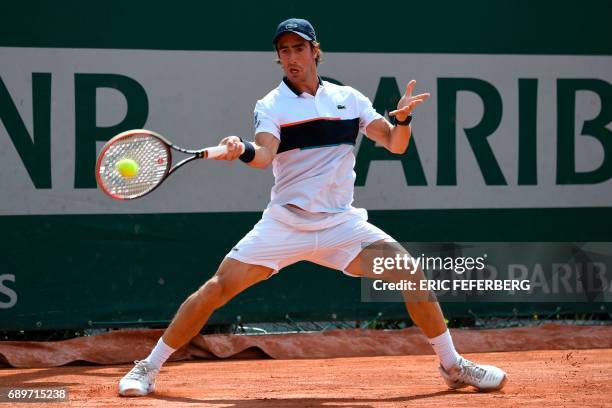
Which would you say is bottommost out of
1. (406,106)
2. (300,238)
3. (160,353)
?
(160,353)

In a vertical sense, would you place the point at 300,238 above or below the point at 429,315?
above

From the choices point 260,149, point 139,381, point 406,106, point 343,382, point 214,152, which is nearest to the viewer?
point 214,152

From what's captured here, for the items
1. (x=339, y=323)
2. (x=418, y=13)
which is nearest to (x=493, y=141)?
(x=418, y=13)

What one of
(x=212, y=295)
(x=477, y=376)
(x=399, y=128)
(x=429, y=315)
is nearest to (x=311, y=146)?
(x=399, y=128)

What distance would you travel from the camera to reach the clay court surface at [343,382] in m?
4.29

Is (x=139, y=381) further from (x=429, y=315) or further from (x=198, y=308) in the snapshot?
(x=429, y=315)

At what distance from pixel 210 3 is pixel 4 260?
74.2 inches

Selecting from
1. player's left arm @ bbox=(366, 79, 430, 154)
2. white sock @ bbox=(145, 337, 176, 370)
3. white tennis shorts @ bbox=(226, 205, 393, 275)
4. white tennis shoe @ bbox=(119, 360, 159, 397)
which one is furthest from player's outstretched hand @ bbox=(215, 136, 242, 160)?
white tennis shoe @ bbox=(119, 360, 159, 397)

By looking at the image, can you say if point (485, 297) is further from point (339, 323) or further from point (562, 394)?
point (562, 394)

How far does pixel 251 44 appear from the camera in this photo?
615 cm

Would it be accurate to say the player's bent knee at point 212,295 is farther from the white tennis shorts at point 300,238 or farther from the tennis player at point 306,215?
the white tennis shorts at point 300,238

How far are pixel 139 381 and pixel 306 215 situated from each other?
3.24ft

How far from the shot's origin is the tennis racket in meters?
3.97

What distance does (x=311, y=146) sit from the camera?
4.36 m
